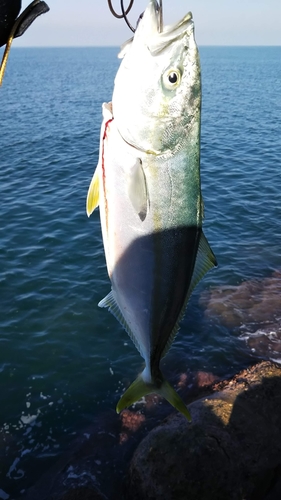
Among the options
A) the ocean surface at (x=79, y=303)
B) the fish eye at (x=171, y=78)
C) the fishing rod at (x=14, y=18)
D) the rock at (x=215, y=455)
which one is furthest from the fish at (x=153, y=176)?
the ocean surface at (x=79, y=303)

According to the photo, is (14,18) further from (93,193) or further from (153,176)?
(153,176)

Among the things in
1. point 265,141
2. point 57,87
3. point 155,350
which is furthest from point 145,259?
point 57,87

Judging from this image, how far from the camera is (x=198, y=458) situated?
6035 mm

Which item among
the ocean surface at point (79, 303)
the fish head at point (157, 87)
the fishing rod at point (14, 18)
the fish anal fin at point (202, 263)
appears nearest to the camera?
the fish head at point (157, 87)

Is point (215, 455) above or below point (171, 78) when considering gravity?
below

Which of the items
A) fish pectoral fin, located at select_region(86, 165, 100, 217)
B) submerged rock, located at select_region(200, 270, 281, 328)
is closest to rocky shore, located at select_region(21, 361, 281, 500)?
submerged rock, located at select_region(200, 270, 281, 328)

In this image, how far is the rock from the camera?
19.4 feet

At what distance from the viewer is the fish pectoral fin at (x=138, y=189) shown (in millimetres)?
3307

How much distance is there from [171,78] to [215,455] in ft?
16.4

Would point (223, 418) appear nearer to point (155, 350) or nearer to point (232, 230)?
point (155, 350)

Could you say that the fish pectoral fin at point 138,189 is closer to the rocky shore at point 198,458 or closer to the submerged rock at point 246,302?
the rocky shore at point 198,458

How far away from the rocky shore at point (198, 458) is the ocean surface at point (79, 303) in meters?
0.74

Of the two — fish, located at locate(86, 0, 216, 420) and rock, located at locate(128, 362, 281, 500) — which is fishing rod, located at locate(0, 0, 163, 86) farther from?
rock, located at locate(128, 362, 281, 500)

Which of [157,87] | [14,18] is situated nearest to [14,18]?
[14,18]
